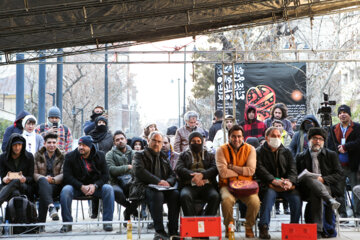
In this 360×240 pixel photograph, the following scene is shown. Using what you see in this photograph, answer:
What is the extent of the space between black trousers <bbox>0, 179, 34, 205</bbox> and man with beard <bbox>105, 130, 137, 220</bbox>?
1597 millimetres

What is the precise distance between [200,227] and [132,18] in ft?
13.0

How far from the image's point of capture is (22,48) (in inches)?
391

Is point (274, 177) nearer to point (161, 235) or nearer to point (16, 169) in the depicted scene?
point (161, 235)

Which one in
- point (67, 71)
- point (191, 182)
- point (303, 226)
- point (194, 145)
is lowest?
point (303, 226)

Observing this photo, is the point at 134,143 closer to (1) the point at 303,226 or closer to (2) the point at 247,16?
(2) the point at 247,16

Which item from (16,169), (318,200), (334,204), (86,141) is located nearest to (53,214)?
(16,169)

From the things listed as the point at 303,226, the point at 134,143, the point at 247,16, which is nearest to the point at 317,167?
the point at 303,226

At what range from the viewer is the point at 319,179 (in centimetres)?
923

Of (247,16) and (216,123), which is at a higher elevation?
(247,16)

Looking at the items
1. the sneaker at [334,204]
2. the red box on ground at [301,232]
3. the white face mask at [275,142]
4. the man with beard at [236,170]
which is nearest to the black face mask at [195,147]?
the man with beard at [236,170]

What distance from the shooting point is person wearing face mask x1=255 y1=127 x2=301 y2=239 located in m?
9.04

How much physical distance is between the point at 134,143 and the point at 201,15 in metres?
3.13

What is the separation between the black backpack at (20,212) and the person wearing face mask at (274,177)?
3962 millimetres

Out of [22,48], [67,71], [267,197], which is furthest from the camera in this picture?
[67,71]
